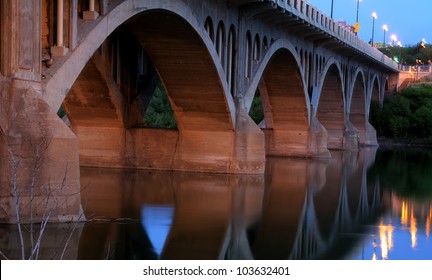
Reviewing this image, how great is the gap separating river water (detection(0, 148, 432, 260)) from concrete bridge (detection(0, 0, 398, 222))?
3.17 ft

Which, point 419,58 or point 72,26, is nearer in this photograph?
point 72,26

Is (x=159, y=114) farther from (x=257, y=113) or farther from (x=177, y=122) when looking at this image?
(x=177, y=122)

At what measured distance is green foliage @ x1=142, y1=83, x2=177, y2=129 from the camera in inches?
1948

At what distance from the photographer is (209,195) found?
2416 centimetres

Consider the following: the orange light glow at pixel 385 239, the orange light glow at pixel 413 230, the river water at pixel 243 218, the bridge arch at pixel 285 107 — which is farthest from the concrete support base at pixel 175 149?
the bridge arch at pixel 285 107

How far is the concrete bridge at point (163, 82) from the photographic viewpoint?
49.4 ft

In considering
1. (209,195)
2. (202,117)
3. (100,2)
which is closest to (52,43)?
(100,2)

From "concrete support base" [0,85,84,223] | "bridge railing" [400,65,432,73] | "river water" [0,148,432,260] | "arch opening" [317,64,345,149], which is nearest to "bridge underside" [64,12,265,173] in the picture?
"river water" [0,148,432,260]

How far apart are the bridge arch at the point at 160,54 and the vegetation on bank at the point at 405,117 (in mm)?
43688

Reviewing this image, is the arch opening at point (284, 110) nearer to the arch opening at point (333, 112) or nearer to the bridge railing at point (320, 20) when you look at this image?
the bridge railing at point (320, 20)

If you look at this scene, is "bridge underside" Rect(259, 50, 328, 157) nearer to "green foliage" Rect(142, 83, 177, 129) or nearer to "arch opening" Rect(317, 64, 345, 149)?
"green foliage" Rect(142, 83, 177, 129)

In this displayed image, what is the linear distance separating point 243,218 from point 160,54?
8.54 meters
